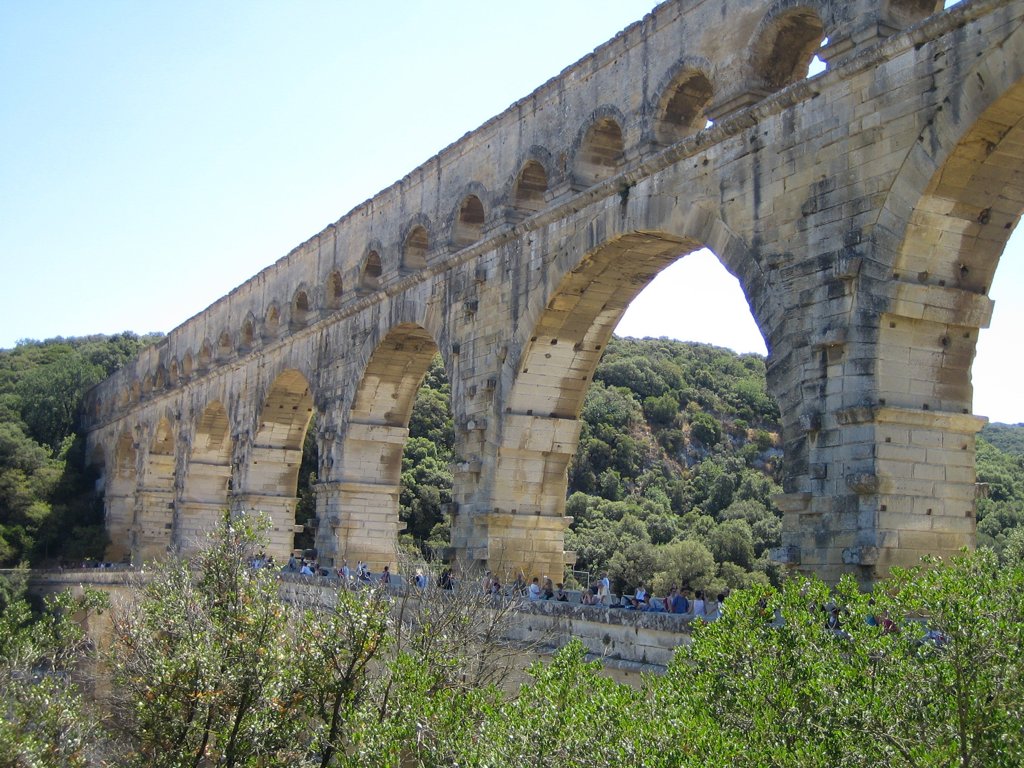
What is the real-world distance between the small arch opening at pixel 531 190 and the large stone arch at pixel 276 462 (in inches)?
361

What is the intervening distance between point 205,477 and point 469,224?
13.6 meters

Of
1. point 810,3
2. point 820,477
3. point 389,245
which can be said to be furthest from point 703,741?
point 389,245

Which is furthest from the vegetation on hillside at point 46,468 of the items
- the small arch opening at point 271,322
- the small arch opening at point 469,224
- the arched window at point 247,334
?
the small arch opening at point 469,224

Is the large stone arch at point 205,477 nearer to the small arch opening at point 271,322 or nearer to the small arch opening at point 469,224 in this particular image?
the small arch opening at point 271,322

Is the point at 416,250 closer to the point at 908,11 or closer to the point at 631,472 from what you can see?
the point at 908,11

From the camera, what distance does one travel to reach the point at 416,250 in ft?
61.7

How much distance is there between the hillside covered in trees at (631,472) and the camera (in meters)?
29.1

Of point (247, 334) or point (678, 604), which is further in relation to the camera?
point (247, 334)

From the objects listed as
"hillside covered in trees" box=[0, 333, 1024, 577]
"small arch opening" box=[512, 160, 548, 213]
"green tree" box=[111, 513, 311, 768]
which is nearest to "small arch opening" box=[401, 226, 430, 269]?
"small arch opening" box=[512, 160, 548, 213]

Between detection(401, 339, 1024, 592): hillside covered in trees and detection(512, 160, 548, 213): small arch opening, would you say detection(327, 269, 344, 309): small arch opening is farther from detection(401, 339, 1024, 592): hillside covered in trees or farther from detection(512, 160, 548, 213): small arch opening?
detection(401, 339, 1024, 592): hillside covered in trees

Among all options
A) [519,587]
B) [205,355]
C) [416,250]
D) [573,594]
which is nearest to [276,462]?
[205,355]

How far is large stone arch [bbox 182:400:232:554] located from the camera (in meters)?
27.4

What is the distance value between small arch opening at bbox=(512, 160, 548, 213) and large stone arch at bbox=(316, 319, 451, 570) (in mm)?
4224

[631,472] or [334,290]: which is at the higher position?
[334,290]
